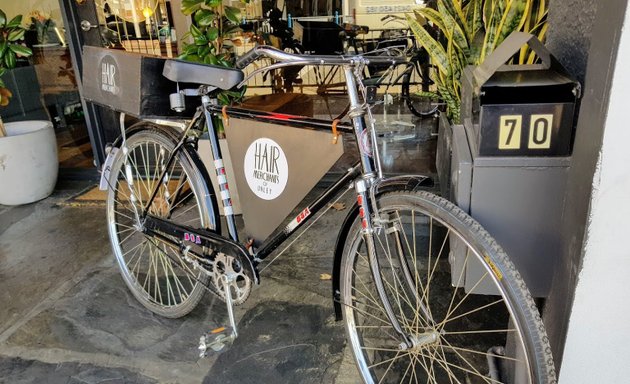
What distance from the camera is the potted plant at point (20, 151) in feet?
11.9

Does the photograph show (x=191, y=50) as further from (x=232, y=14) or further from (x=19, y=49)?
(x=19, y=49)

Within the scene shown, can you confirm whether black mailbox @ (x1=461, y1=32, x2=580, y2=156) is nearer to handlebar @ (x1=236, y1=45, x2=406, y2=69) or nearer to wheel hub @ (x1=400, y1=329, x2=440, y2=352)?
handlebar @ (x1=236, y1=45, x2=406, y2=69)

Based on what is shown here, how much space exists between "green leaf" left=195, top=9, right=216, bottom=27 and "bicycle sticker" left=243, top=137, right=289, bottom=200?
1.56 metres

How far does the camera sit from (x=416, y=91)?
15.6ft

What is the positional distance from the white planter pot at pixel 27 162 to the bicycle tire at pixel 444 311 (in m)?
2.77

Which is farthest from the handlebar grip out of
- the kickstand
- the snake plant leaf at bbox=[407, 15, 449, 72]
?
the snake plant leaf at bbox=[407, 15, 449, 72]

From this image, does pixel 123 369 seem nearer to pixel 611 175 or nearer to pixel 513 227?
pixel 513 227

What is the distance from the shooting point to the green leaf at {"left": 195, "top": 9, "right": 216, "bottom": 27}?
3.14 metres

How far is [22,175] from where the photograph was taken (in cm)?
376

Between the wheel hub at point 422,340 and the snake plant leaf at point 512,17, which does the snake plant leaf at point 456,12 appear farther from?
the wheel hub at point 422,340

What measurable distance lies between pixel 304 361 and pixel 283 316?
35 cm

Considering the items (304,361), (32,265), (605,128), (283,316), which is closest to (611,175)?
(605,128)

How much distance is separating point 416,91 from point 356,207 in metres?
3.41

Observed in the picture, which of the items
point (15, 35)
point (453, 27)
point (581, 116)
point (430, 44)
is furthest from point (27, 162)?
point (581, 116)
